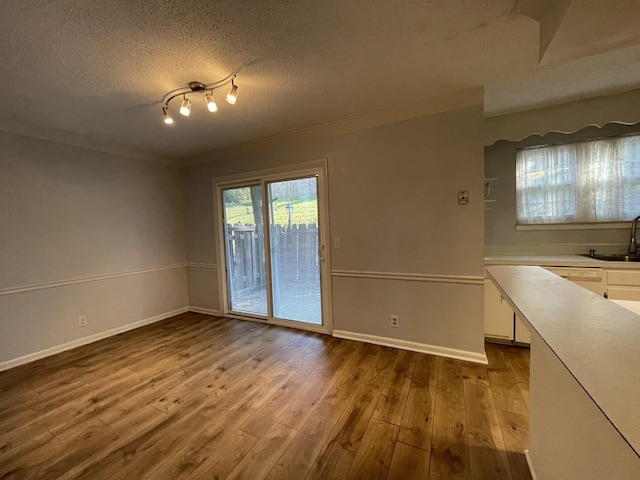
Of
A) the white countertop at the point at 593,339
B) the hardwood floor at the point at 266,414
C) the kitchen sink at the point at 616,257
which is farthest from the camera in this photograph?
the kitchen sink at the point at 616,257

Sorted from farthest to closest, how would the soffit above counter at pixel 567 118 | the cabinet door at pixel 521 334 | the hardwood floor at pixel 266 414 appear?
the cabinet door at pixel 521 334 → the soffit above counter at pixel 567 118 → the hardwood floor at pixel 266 414

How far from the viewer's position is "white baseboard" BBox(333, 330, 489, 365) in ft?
8.08

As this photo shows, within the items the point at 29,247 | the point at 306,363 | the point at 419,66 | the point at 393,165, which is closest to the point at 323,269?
the point at 306,363

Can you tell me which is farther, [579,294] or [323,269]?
[323,269]

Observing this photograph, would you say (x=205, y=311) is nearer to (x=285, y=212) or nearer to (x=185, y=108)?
(x=285, y=212)

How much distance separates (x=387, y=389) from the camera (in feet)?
6.81

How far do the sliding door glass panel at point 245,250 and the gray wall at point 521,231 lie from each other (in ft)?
9.70

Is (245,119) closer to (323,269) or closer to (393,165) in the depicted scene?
(393,165)

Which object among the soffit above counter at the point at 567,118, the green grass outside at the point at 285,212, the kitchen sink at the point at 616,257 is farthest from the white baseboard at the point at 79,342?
the kitchen sink at the point at 616,257

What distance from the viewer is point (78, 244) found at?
3.09 metres

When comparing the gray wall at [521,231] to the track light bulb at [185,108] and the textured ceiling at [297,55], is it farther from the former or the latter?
the track light bulb at [185,108]

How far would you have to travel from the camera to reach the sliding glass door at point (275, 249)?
3.27 metres

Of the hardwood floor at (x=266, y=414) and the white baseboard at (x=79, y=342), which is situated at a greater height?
the white baseboard at (x=79, y=342)

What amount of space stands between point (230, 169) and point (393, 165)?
2284mm
